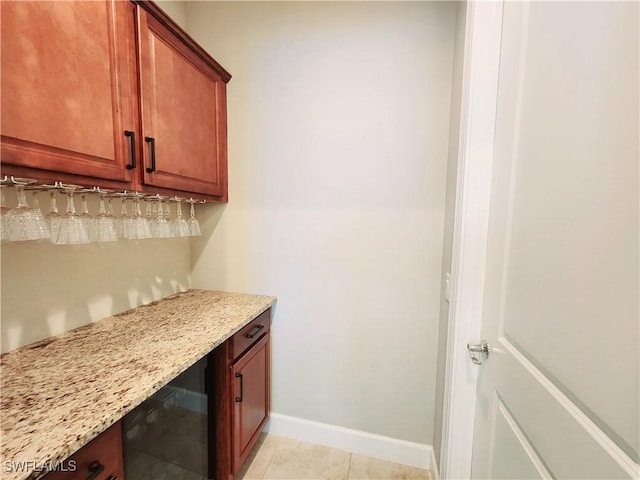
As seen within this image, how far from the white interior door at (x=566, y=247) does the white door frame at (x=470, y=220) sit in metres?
0.06

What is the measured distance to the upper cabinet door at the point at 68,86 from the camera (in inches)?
27.4

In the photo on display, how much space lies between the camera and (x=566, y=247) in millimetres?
571

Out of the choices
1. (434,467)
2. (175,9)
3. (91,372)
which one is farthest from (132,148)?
(434,467)

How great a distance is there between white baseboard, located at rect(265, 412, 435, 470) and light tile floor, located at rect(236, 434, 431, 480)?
0.03m

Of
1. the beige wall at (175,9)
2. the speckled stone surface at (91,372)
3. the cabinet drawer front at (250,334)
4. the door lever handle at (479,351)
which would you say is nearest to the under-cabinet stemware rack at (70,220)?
the speckled stone surface at (91,372)

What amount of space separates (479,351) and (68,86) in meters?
1.64

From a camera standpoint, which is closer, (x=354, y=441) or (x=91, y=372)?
(x=91, y=372)

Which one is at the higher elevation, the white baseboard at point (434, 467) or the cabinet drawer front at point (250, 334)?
the cabinet drawer front at point (250, 334)

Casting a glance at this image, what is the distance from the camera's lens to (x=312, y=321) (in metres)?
1.61

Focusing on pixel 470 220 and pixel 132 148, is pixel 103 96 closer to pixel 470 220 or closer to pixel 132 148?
pixel 132 148

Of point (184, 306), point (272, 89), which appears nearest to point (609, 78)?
point (272, 89)

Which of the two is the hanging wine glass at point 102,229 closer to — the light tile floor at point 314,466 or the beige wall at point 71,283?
the beige wall at point 71,283

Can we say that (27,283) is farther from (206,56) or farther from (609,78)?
(609,78)

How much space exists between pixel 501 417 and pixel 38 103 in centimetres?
170
